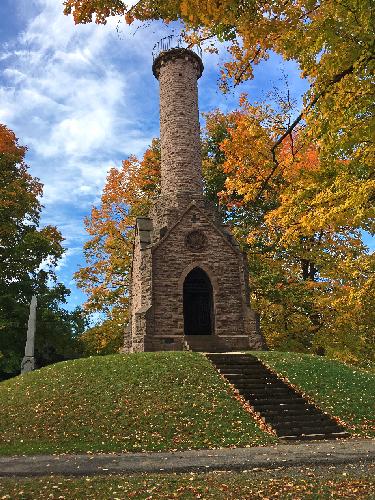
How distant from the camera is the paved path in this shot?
7.47 meters

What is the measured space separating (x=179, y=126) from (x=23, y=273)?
12.1 metres

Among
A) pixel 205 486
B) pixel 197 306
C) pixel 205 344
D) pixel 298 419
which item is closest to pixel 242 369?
pixel 298 419

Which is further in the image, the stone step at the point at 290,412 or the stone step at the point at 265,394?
the stone step at the point at 265,394

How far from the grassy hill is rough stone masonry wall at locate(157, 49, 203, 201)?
9.53 metres

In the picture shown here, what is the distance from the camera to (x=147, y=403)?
11.6 meters

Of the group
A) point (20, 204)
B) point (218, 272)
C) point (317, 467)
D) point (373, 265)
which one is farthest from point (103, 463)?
point (20, 204)

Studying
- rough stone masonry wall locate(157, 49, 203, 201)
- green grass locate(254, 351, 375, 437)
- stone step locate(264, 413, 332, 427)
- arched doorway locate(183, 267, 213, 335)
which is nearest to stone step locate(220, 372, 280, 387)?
green grass locate(254, 351, 375, 437)

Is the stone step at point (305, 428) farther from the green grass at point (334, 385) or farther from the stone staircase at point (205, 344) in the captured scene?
the stone staircase at point (205, 344)

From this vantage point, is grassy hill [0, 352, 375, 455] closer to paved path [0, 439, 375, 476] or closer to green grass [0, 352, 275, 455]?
green grass [0, 352, 275, 455]

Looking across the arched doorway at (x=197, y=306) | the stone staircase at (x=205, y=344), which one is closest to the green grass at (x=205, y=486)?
→ the stone staircase at (x=205, y=344)

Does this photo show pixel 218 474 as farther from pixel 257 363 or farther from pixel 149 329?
pixel 149 329

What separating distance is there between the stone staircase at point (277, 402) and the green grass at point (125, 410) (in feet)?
1.86

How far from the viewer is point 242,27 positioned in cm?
633

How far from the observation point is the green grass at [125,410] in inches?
384
